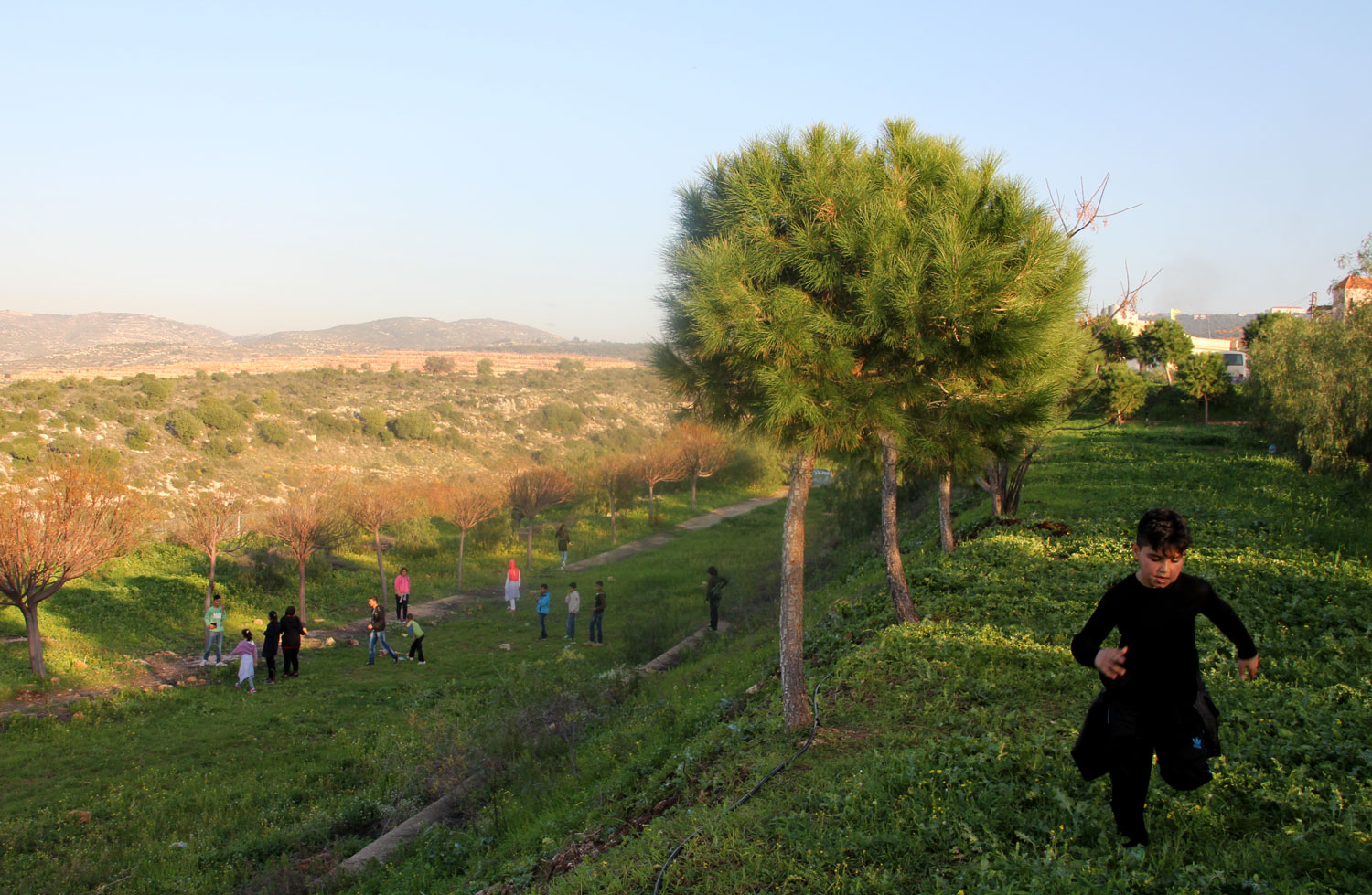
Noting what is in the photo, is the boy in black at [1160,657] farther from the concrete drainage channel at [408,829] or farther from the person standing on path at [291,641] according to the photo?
the person standing on path at [291,641]

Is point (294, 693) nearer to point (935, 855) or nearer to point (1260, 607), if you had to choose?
point (935, 855)

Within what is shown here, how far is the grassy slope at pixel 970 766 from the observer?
151 inches

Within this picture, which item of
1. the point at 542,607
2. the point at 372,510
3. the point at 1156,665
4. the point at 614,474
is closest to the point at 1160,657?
the point at 1156,665

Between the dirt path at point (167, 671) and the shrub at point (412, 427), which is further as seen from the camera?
the shrub at point (412, 427)

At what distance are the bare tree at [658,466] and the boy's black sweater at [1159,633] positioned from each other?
108 ft

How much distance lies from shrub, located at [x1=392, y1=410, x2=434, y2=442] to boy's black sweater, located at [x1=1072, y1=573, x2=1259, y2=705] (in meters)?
52.2

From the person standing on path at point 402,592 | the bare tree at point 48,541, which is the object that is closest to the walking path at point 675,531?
the person standing on path at point 402,592

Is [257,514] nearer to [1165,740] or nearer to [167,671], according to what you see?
[167,671]

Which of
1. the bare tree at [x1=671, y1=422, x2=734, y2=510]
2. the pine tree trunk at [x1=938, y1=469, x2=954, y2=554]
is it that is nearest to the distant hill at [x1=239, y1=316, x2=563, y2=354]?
the bare tree at [x1=671, y1=422, x2=734, y2=510]

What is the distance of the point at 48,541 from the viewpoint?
12992mm

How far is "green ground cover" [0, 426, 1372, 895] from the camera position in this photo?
404cm

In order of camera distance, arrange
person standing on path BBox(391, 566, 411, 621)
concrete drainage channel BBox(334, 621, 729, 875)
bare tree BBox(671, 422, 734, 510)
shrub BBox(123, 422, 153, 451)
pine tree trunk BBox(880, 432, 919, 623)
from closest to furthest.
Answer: concrete drainage channel BBox(334, 621, 729, 875)
pine tree trunk BBox(880, 432, 919, 623)
person standing on path BBox(391, 566, 411, 621)
shrub BBox(123, 422, 153, 451)
bare tree BBox(671, 422, 734, 510)

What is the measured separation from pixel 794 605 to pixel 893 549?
10.5 feet

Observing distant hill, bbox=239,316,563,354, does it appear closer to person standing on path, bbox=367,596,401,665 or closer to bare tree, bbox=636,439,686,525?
bare tree, bbox=636,439,686,525
